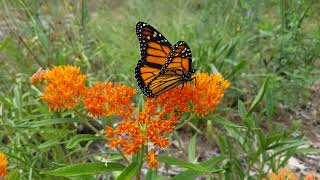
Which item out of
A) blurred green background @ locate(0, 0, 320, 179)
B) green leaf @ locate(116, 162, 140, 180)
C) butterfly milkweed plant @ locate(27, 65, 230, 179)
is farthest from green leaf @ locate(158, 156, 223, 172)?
blurred green background @ locate(0, 0, 320, 179)

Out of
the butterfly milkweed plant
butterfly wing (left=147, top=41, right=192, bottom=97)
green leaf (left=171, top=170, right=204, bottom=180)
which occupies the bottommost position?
green leaf (left=171, top=170, right=204, bottom=180)

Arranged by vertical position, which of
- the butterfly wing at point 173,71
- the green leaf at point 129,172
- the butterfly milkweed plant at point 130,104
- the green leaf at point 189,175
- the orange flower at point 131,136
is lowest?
the green leaf at point 189,175

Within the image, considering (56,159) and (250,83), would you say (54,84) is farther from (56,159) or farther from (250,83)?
(250,83)

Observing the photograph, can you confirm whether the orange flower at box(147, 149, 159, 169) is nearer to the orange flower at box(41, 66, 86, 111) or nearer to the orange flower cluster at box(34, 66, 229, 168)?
the orange flower cluster at box(34, 66, 229, 168)

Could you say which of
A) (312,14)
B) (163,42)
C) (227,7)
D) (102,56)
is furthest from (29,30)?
(312,14)

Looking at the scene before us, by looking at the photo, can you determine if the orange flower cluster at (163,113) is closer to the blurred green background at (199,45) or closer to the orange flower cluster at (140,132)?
the orange flower cluster at (140,132)

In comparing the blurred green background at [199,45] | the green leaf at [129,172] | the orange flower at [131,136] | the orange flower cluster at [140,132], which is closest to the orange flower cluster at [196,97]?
the orange flower cluster at [140,132]
